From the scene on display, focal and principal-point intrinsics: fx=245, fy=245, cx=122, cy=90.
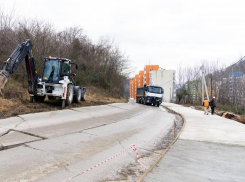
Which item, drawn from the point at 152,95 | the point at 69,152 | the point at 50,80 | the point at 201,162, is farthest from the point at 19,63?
the point at 152,95

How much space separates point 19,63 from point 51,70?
9.80ft

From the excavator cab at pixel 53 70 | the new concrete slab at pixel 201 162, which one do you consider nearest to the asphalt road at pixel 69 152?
the new concrete slab at pixel 201 162

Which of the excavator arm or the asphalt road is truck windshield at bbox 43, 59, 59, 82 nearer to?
the excavator arm

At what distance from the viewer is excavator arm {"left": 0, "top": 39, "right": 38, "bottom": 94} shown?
40.1 feet

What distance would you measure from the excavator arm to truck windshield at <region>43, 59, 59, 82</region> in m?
0.76

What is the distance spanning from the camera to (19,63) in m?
13.6

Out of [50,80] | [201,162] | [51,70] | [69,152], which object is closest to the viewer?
[201,162]

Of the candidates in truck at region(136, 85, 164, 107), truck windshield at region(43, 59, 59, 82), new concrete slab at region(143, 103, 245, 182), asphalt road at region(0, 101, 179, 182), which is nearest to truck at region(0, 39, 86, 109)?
truck windshield at region(43, 59, 59, 82)

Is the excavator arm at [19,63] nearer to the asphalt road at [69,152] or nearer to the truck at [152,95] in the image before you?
the asphalt road at [69,152]

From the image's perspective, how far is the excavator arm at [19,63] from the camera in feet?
40.1

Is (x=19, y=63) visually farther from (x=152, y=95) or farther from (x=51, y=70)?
(x=152, y=95)

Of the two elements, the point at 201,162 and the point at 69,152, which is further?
the point at 69,152

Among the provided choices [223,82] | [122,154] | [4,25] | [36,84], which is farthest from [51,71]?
[223,82]

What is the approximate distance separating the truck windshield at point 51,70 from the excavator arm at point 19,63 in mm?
757
